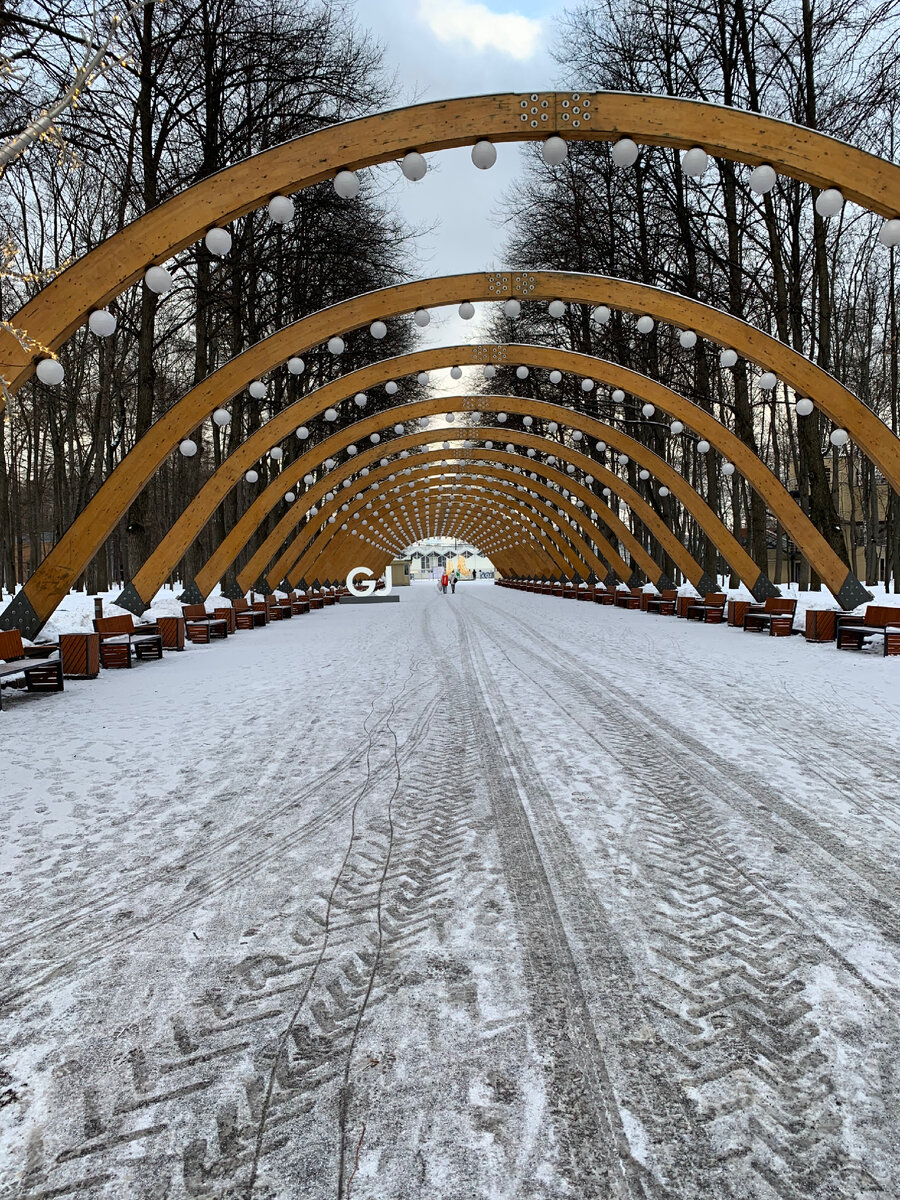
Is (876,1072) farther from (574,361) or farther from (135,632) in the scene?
(574,361)

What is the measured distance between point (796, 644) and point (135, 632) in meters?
12.6

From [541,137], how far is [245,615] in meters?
15.4

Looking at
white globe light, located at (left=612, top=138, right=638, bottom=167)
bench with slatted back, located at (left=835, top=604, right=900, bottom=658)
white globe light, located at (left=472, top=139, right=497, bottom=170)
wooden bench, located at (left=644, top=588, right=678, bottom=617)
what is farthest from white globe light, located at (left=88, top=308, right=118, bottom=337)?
wooden bench, located at (left=644, top=588, right=678, bottom=617)

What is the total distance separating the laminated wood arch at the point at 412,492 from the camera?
30.2 m

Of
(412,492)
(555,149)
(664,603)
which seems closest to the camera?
(555,149)

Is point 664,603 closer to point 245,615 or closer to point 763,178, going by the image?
point 245,615

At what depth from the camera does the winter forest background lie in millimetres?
13078

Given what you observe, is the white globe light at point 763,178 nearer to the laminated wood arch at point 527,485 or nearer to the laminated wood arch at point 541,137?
the laminated wood arch at point 541,137

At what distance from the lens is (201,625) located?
1742cm

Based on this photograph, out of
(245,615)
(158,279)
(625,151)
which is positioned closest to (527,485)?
(245,615)

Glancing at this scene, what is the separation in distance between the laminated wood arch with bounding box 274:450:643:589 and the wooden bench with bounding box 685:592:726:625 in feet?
17.8

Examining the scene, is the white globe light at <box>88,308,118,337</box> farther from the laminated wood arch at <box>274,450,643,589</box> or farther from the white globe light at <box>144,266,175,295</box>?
the laminated wood arch at <box>274,450,643,589</box>

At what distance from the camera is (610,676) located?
35.4 feet

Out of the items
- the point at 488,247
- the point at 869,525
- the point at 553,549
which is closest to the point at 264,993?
the point at 488,247
